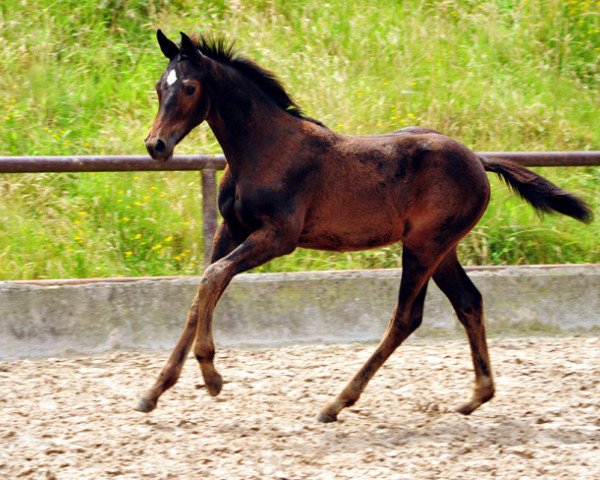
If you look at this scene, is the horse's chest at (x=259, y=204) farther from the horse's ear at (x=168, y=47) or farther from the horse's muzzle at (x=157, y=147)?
the horse's ear at (x=168, y=47)

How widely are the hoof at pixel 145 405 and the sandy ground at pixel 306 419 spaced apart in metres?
0.08

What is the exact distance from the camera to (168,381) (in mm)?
4793

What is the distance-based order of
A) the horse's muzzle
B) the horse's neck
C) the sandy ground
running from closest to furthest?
the sandy ground, the horse's muzzle, the horse's neck

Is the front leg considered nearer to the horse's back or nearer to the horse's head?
the horse's back

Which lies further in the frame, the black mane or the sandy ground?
the black mane

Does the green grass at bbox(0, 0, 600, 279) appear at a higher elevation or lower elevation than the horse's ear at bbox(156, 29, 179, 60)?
lower

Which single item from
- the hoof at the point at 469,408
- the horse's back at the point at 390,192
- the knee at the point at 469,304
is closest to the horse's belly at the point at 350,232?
the horse's back at the point at 390,192

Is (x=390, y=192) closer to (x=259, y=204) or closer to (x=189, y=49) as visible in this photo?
(x=259, y=204)

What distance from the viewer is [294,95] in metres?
9.58

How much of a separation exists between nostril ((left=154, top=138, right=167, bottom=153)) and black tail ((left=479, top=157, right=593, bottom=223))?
1.96 m

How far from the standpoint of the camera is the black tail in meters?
5.59

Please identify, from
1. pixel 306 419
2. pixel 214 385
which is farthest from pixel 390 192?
pixel 214 385

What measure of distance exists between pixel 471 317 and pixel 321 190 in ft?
3.67

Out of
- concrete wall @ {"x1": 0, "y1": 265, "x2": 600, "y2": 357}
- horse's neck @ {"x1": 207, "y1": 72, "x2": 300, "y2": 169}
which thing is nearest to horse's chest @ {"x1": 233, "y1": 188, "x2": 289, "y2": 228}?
horse's neck @ {"x1": 207, "y1": 72, "x2": 300, "y2": 169}
